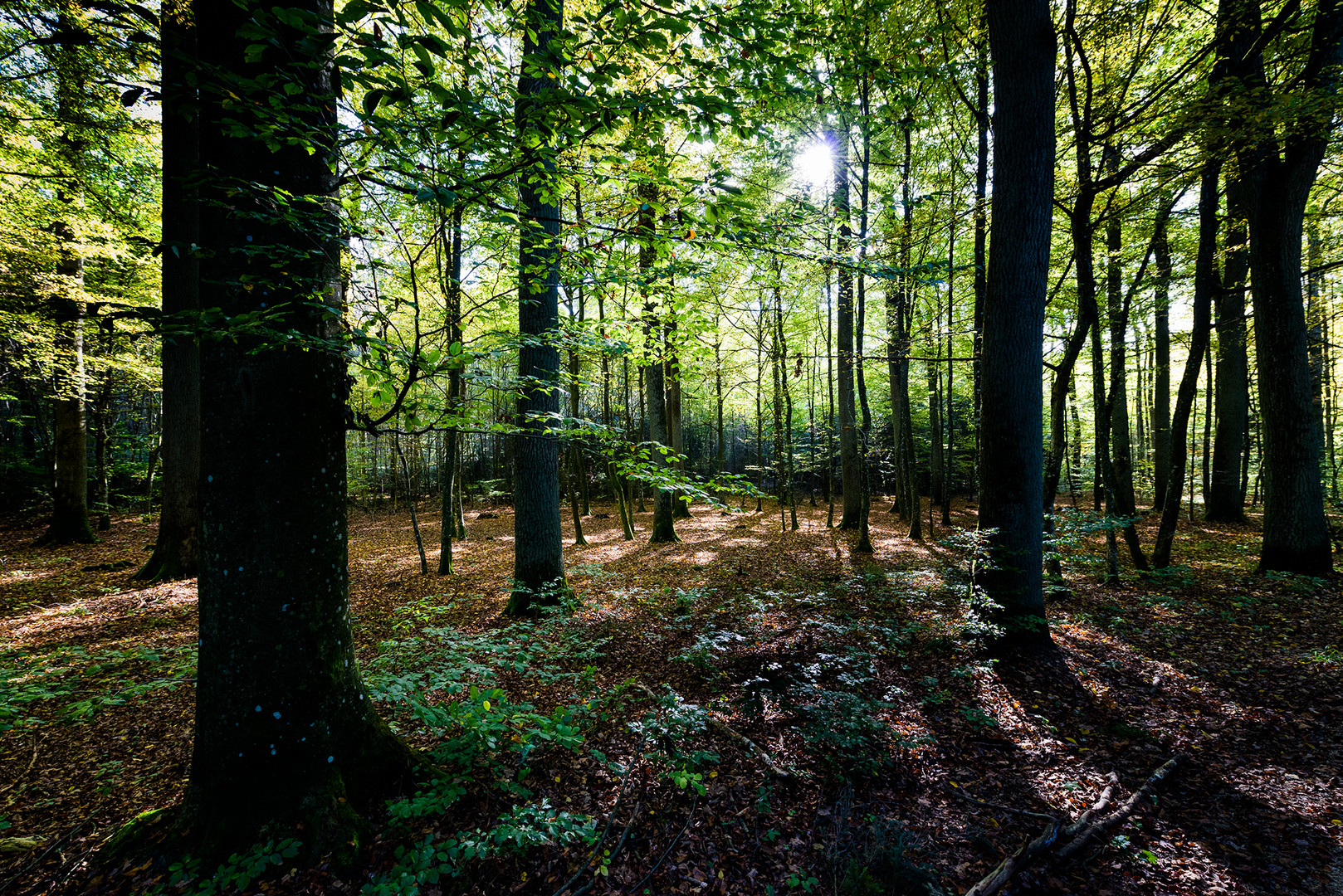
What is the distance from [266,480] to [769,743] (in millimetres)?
4024

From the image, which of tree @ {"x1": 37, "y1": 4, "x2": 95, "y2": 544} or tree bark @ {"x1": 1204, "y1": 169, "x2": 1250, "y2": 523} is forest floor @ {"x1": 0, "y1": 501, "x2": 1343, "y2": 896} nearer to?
tree @ {"x1": 37, "y1": 4, "x2": 95, "y2": 544}

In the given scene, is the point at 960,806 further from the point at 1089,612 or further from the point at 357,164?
the point at 357,164

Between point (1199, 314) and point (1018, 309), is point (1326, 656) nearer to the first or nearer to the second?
point (1018, 309)

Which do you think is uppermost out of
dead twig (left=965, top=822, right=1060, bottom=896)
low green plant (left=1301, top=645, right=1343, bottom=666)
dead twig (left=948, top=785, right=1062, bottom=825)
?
low green plant (left=1301, top=645, right=1343, bottom=666)

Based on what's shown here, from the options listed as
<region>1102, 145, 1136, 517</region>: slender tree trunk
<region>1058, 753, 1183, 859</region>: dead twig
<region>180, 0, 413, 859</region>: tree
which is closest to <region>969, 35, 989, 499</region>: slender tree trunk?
<region>1102, 145, 1136, 517</region>: slender tree trunk

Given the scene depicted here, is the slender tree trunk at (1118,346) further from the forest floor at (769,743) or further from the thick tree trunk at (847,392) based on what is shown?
the thick tree trunk at (847,392)

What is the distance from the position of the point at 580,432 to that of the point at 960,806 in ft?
12.3

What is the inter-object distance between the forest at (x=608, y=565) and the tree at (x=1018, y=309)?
0.04m

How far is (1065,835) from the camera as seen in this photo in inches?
115

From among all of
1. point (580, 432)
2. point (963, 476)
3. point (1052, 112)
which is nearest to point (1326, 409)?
point (963, 476)

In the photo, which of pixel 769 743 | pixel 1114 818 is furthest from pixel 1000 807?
pixel 769 743

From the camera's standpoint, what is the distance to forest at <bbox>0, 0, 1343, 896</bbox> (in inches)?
96.7

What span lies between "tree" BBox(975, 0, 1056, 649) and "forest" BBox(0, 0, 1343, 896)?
4cm

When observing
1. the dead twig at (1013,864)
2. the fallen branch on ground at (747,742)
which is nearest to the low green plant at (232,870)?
the fallen branch on ground at (747,742)
